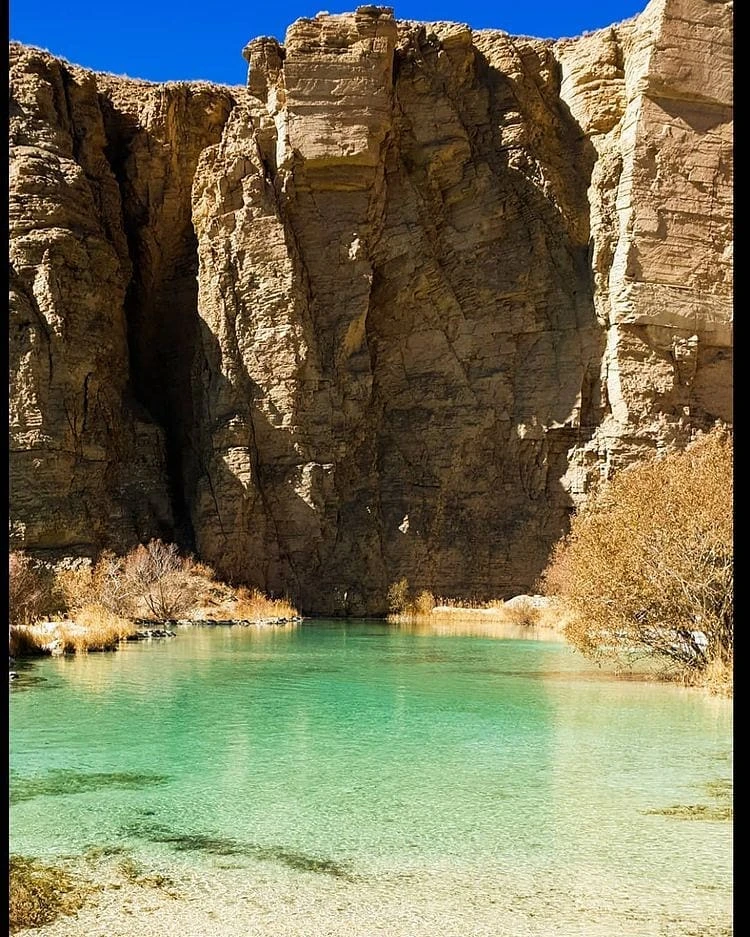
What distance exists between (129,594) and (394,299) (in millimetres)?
13795

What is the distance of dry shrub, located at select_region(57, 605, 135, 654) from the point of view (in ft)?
69.9

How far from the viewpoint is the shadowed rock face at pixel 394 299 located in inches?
1359

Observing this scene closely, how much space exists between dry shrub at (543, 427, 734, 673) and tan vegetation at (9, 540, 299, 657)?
11427 mm

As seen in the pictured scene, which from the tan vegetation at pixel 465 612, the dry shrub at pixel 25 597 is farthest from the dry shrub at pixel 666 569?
the tan vegetation at pixel 465 612

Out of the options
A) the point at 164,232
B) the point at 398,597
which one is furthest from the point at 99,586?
the point at 164,232

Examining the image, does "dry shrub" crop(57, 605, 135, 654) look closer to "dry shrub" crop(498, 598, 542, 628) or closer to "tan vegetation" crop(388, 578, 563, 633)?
"tan vegetation" crop(388, 578, 563, 633)

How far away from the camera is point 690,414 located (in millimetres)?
34969

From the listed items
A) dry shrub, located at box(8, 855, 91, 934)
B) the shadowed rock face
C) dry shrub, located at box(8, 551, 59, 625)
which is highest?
the shadowed rock face

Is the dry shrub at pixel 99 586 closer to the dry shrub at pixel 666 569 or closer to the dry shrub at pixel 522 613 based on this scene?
the dry shrub at pixel 522 613

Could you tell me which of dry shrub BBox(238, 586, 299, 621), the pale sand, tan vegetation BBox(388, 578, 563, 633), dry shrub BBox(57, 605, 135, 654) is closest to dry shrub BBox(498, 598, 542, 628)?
tan vegetation BBox(388, 578, 563, 633)

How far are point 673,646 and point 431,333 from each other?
2351cm

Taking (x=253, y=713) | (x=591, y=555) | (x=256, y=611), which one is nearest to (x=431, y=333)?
(x=256, y=611)

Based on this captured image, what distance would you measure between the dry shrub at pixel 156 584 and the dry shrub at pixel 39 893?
24.1 m

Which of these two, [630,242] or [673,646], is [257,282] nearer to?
[630,242]
